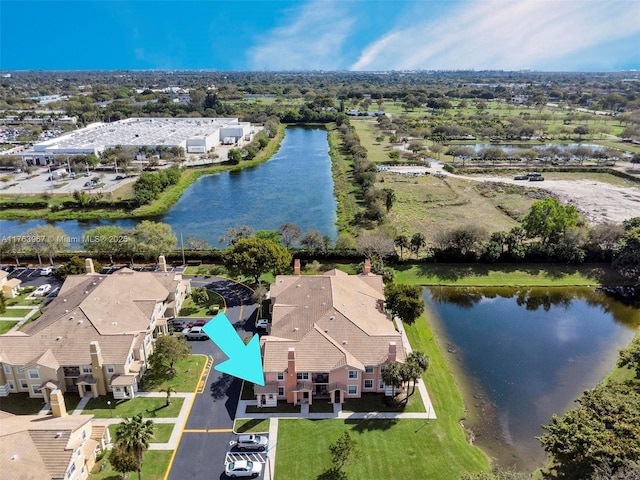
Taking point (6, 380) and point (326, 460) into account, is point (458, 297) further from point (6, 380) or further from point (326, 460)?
point (6, 380)

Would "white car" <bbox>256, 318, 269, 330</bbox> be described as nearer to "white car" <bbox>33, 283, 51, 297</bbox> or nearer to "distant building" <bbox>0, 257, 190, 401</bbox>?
"distant building" <bbox>0, 257, 190, 401</bbox>

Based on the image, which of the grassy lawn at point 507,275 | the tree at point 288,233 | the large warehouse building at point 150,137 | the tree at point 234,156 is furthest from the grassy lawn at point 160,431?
the large warehouse building at point 150,137

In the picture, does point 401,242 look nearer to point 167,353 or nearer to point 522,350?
point 522,350

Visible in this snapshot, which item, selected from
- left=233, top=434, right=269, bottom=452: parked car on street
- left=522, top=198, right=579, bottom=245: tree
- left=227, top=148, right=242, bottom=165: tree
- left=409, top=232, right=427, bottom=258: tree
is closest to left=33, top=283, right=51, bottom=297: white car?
left=233, top=434, right=269, bottom=452: parked car on street

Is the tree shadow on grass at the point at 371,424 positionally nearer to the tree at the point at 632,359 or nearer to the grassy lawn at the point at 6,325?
the tree at the point at 632,359

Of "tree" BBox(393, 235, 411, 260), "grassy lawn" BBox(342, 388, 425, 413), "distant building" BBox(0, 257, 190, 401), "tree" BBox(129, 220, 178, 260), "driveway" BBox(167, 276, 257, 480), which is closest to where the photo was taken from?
"driveway" BBox(167, 276, 257, 480)
